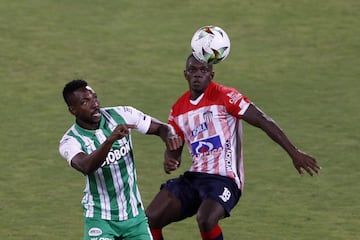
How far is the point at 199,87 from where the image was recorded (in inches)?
519

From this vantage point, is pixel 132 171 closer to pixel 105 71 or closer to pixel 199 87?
pixel 199 87

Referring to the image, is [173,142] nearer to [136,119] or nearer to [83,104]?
[136,119]

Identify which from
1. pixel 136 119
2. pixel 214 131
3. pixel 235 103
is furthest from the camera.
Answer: pixel 214 131

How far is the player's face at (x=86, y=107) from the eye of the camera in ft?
37.6

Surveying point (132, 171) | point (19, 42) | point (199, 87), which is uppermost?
point (19, 42)

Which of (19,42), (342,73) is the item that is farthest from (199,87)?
(19,42)

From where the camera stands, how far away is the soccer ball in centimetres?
1331

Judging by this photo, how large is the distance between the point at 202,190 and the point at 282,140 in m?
1.19

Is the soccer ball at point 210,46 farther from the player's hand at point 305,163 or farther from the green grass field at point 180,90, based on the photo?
the green grass field at point 180,90

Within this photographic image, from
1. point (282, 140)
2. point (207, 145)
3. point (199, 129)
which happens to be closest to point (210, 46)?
point (199, 129)

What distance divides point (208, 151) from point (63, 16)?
10663mm

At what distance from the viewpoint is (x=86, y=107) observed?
1146 centimetres

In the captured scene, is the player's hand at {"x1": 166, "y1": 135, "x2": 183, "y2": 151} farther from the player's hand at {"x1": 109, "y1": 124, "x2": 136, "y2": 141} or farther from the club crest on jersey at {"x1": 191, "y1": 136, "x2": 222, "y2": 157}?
the club crest on jersey at {"x1": 191, "y1": 136, "x2": 222, "y2": 157}

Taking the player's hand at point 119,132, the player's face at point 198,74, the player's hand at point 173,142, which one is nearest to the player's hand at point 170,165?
the player's hand at point 173,142
